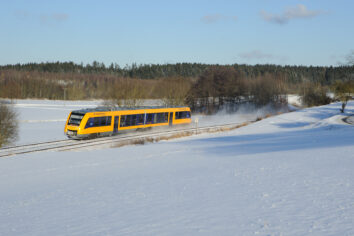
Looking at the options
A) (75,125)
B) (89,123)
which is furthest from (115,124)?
(75,125)

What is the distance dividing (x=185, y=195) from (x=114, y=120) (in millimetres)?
20897

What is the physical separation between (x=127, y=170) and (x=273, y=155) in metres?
7.08

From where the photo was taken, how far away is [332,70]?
598 ft

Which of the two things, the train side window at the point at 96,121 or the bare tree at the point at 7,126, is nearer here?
the train side window at the point at 96,121

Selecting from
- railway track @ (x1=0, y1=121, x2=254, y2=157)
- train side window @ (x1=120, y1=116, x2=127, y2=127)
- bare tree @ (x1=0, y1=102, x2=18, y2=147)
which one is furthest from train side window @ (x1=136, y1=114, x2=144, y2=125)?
bare tree @ (x1=0, y1=102, x2=18, y2=147)

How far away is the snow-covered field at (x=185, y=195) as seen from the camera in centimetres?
717

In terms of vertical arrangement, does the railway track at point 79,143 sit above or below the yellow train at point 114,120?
below

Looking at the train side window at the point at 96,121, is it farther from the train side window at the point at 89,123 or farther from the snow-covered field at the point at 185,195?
the snow-covered field at the point at 185,195

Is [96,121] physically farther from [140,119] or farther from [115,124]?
[140,119]

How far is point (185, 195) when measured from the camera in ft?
32.0

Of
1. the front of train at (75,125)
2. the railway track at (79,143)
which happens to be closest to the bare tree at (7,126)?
the railway track at (79,143)

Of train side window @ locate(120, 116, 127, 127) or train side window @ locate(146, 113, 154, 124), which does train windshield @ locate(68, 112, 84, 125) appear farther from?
train side window @ locate(146, 113, 154, 124)

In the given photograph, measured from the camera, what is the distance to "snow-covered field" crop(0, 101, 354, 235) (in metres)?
7.17

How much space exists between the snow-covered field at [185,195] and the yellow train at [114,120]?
942 cm
